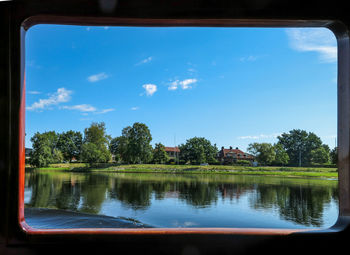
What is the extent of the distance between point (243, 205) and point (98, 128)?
1346 inches

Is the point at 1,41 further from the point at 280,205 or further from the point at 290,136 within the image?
the point at 290,136

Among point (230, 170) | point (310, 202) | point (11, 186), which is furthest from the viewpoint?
point (230, 170)

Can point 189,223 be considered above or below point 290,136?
below

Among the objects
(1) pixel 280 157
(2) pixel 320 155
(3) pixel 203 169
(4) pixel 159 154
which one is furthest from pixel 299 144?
(4) pixel 159 154

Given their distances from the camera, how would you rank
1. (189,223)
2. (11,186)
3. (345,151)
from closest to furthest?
(11,186) < (345,151) < (189,223)

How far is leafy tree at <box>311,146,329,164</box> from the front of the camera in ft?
120

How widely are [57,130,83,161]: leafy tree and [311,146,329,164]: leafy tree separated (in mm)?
34012

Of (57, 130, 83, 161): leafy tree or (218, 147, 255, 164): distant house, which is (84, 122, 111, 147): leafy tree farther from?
(218, 147, 255, 164): distant house

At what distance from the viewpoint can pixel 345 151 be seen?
210 centimetres

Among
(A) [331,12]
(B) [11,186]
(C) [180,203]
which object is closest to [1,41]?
(B) [11,186]

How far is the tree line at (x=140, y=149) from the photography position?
3822 cm

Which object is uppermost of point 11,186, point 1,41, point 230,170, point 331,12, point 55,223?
point 331,12

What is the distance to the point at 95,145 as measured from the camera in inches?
1608

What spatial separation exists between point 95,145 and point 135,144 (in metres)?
6.81
